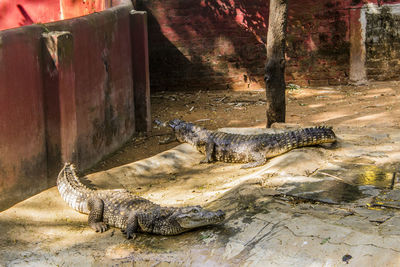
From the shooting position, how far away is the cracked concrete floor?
14.7ft

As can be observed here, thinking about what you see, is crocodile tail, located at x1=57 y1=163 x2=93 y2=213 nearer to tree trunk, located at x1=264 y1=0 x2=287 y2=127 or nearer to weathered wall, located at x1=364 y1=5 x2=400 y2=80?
tree trunk, located at x1=264 y1=0 x2=287 y2=127

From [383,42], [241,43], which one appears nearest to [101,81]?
[241,43]

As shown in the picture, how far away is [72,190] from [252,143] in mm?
2621

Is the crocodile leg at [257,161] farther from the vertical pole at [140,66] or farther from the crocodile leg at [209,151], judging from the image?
the vertical pole at [140,66]

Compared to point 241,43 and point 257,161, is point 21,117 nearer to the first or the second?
point 257,161

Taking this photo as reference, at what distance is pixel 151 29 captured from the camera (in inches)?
517

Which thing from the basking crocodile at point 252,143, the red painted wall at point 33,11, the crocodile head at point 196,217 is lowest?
the crocodile head at point 196,217

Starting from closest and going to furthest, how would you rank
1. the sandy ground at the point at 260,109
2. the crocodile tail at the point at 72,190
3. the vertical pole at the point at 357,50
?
the crocodile tail at the point at 72,190 < the sandy ground at the point at 260,109 < the vertical pole at the point at 357,50

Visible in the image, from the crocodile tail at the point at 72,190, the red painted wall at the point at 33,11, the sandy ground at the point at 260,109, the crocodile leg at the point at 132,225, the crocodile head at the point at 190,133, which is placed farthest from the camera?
the red painted wall at the point at 33,11

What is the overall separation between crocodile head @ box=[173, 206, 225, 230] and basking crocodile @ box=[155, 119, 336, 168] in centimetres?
220

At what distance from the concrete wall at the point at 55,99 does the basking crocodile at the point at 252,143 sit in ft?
4.72

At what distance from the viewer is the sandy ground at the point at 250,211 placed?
450 centimetres

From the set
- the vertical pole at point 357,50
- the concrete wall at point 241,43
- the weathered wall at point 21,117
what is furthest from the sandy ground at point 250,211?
the concrete wall at point 241,43

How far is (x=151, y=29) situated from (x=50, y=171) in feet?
24.1
